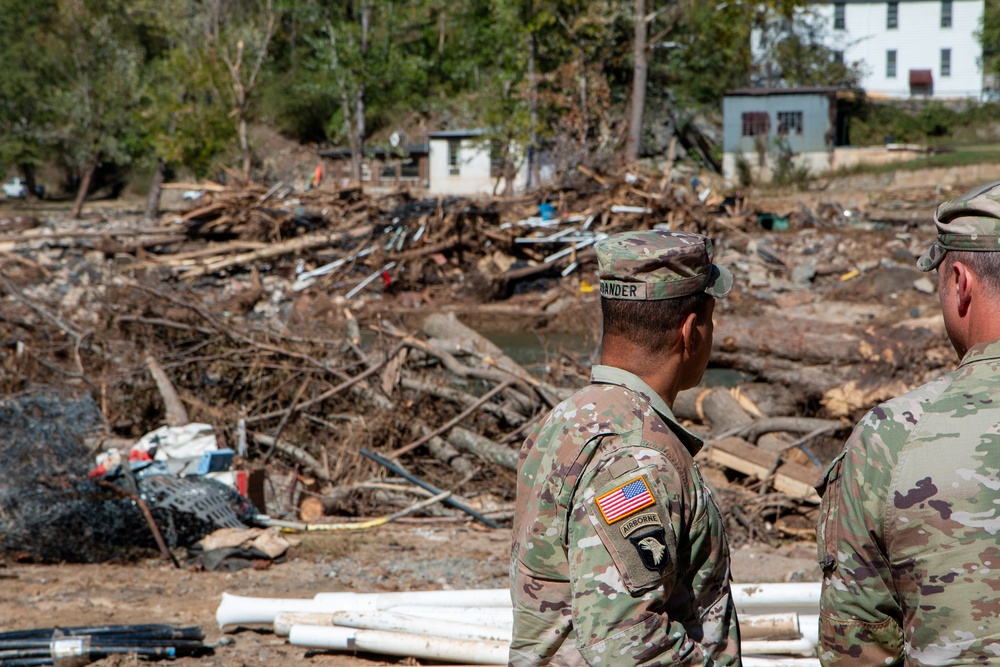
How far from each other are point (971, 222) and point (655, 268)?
61 cm

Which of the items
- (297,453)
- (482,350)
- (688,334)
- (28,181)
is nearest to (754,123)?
(482,350)

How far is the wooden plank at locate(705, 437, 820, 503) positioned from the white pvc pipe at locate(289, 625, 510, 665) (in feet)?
11.8

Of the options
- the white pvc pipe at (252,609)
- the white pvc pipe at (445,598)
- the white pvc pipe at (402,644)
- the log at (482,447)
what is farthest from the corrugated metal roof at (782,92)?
A: the white pvc pipe at (402,644)

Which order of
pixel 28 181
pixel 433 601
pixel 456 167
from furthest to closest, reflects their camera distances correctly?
1. pixel 28 181
2. pixel 456 167
3. pixel 433 601

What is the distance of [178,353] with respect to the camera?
27.8 feet

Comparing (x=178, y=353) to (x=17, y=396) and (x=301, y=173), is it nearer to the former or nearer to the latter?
(x=17, y=396)

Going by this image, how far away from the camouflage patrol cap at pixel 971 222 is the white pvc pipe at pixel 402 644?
9.04 feet

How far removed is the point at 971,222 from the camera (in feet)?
5.85

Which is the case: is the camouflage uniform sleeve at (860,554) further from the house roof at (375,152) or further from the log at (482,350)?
the house roof at (375,152)

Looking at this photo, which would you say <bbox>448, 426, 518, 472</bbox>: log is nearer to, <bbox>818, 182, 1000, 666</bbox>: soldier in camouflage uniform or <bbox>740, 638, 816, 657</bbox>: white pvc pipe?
<bbox>740, 638, 816, 657</bbox>: white pvc pipe

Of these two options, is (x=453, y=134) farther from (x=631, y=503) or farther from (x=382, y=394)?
(x=631, y=503)

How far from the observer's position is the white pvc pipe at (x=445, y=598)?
180 inches

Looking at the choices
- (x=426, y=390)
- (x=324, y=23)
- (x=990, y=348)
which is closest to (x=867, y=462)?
(x=990, y=348)

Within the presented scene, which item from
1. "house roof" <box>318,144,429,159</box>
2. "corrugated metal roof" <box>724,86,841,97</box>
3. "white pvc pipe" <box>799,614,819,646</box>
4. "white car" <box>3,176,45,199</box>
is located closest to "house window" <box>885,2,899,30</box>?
"corrugated metal roof" <box>724,86,841,97</box>
